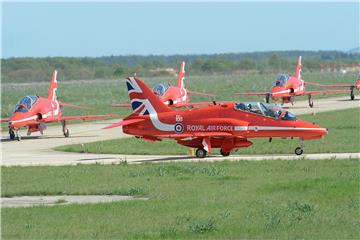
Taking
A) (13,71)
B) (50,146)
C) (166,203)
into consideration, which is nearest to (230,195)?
(166,203)

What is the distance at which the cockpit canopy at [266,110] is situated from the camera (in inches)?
1308

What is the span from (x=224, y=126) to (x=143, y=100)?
3343 mm

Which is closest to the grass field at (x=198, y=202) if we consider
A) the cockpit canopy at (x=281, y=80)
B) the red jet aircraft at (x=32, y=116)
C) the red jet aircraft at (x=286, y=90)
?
the red jet aircraft at (x=32, y=116)

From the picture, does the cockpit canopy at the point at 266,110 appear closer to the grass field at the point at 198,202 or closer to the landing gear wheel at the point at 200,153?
the landing gear wheel at the point at 200,153

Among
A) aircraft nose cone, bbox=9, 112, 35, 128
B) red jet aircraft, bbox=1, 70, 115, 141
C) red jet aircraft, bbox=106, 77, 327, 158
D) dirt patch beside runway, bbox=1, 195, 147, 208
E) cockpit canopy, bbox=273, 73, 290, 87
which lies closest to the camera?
dirt patch beside runway, bbox=1, 195, 147, 208

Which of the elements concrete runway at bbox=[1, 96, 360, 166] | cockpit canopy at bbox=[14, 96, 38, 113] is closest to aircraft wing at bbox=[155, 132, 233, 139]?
concrete runway at bbox=[1, 96, 360, 166]

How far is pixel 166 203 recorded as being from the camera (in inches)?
857

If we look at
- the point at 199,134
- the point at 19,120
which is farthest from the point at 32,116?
the point at 199,134

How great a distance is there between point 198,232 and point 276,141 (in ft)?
68.1

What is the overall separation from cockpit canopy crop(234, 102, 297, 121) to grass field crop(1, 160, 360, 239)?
3733mm

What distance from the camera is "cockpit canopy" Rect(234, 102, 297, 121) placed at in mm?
33219

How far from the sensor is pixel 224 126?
1312 inches

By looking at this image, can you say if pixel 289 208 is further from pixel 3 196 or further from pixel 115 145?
pixel 115 145

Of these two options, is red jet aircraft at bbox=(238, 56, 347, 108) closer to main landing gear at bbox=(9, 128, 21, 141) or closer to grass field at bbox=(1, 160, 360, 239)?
main landing gear at bbox=(9, 128, 21, 141)
